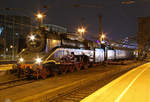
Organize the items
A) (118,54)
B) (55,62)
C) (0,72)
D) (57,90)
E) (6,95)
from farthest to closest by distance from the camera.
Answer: (118,54) → (0,72) → (55,62) → (57,90) → (6,95)

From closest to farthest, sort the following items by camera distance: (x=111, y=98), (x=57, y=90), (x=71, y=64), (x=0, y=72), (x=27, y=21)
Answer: (x=111, y=98)
(x=57, y=90)
(x=0, y=72)
(x=71, y=64)
(x=27, y=21)

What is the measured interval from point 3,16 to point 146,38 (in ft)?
155

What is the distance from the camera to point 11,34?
182 ft

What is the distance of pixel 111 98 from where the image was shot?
6605mm

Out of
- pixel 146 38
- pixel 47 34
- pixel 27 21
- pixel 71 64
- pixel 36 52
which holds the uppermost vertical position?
pixel 27 21

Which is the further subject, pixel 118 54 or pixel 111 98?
pixel 118 54

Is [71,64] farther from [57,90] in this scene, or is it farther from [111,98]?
[111,98]

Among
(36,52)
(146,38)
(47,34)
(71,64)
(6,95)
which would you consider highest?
(146,38)

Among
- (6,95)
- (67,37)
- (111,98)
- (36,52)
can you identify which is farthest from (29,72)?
(111,98)

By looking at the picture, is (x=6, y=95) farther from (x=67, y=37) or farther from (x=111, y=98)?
(x=67, y=37)

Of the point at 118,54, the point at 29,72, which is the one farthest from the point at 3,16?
the point at 29,72

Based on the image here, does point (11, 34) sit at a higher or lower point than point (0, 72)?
higher

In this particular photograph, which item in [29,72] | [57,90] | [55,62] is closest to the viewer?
[57,90]

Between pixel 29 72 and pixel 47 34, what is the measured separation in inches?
124
